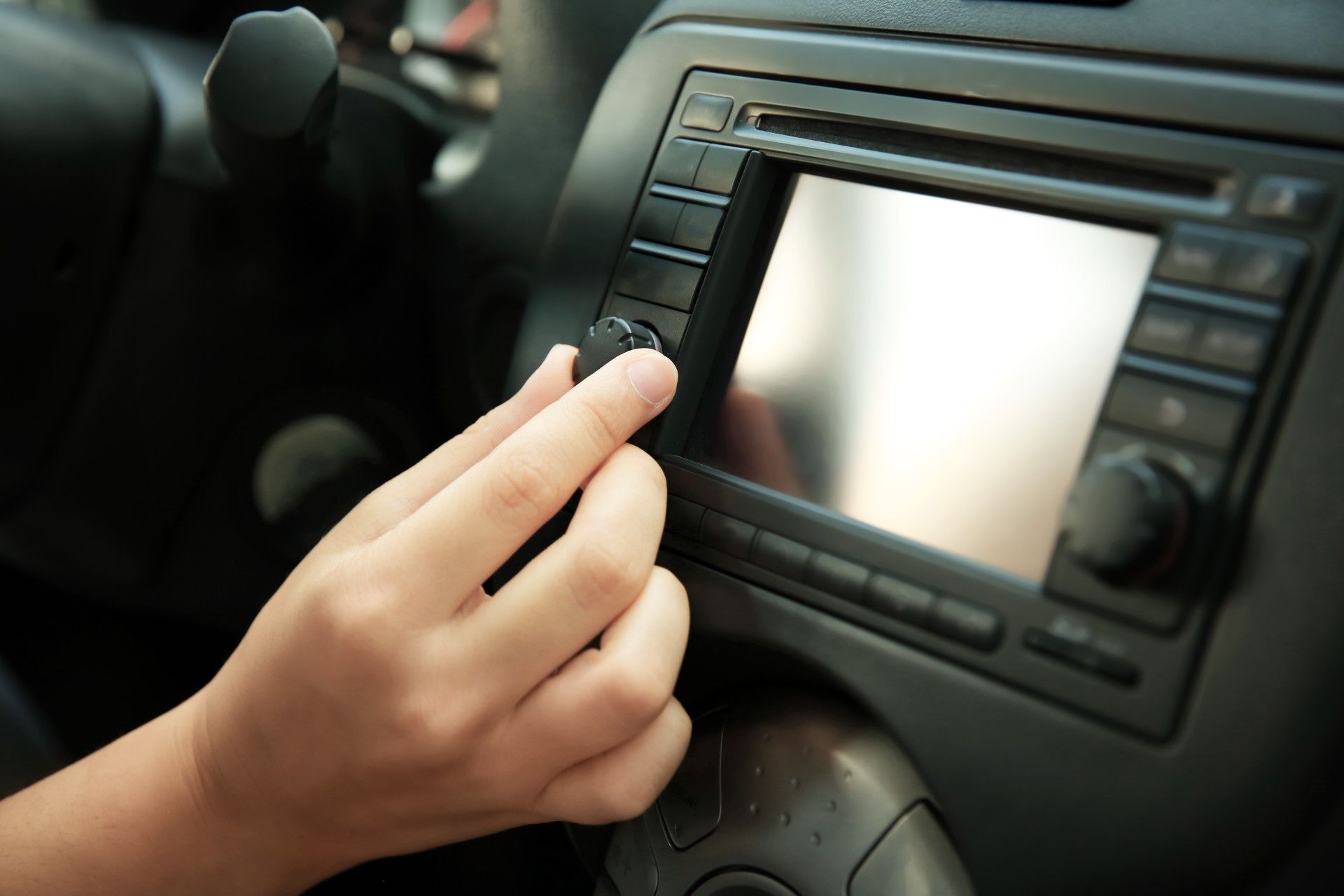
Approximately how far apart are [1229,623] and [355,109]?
27.7 inches

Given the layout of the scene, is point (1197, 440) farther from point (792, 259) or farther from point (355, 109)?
point (355, 109)

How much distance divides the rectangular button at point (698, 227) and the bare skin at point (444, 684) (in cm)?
7

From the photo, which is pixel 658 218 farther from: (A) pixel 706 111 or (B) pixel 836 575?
(B) pixel 836 575

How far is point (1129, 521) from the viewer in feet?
1.24

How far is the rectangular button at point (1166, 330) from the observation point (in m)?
0.40

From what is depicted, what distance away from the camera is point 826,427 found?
0.48 meters

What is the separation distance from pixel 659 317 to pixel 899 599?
7.1 inches

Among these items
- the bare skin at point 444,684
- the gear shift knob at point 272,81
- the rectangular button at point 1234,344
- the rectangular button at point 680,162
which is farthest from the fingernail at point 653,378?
the gear shift knob at point 272,81

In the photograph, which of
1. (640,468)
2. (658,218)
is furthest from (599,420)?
(658,218)

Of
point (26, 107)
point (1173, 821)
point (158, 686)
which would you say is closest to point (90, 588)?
point (158, 686)

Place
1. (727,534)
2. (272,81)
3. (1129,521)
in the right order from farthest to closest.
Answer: (272,81) < (727,534) < (1129,521)

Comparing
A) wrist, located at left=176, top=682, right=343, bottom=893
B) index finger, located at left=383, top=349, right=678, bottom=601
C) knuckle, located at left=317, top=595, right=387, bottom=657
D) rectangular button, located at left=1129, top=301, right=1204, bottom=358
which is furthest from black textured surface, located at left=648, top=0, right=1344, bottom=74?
wrist, located at left=176, top=682, right=343, bottom=893

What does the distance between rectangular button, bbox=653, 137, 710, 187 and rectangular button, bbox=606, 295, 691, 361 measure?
6cm

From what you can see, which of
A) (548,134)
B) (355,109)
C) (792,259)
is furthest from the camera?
(355,109)
